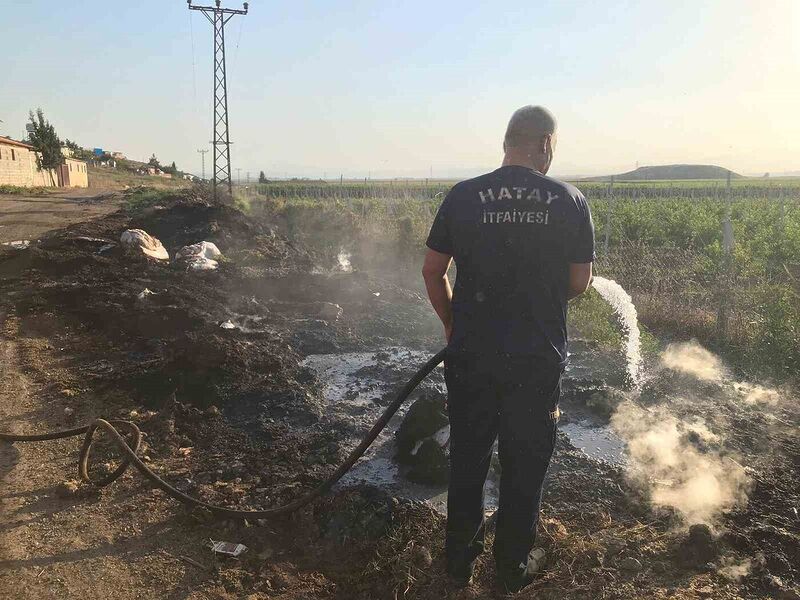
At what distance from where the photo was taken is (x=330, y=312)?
8.83 meters

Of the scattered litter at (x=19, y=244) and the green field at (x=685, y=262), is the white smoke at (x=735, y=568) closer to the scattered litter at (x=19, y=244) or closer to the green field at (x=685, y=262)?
the green field at (x=685, y=262)

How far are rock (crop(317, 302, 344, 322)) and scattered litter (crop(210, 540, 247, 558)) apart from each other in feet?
18.5

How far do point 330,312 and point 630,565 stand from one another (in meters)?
6.56

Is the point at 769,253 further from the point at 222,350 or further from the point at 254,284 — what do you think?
the point at 222,350

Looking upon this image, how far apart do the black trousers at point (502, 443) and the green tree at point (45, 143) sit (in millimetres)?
50586

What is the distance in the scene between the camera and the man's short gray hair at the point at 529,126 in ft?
7.88

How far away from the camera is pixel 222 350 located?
5.95m

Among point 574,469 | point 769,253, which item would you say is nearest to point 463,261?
point 574,469

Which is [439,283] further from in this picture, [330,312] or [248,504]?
[330,312]

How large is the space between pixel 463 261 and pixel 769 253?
12825mm

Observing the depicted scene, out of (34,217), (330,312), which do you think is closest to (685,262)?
(330,312)

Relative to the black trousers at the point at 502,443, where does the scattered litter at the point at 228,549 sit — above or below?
below

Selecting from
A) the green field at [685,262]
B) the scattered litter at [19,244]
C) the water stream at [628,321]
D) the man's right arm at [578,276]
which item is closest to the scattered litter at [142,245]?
the scattered litter at [19,244]

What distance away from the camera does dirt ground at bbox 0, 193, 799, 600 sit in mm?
2787
